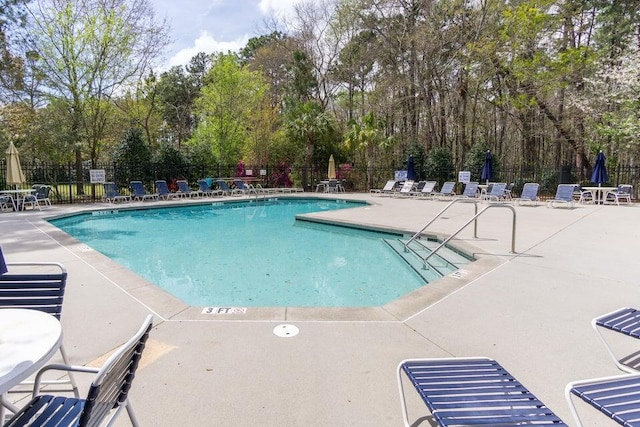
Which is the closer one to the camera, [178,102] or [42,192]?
[42,192]

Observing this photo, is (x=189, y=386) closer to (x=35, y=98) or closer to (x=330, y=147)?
(x=330, y=147)

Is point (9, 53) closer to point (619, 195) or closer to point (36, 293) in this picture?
point (36, 293)

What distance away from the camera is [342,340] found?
298 centimetres

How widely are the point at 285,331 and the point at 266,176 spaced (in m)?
16.4

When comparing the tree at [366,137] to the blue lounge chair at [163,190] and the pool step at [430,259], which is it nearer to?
the blue lounge chair at [163,190]

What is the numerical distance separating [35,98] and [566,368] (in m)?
21.3

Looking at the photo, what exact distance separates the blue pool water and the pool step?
6.9 inches

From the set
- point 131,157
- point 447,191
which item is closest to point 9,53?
point 131,157

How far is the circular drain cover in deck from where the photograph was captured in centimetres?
306

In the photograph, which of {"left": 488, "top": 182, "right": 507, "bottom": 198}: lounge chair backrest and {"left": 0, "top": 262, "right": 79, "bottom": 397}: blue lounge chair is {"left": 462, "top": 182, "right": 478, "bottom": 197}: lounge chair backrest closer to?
{"left": 488, "top": 182, "right": 507, "bottom": 198}: lounge chair backrest

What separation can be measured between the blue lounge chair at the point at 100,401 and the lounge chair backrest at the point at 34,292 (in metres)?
0.69

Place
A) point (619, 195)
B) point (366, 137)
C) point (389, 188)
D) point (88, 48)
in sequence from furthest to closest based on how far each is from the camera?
point (366, 137)
point (389, 188)
point (88, 48)
point (619, 195)

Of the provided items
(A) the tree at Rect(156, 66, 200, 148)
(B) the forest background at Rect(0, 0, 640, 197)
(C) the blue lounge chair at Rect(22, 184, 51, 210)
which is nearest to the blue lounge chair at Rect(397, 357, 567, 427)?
(C) the blue lounge chair at Rect(22, 184, 51, 210)

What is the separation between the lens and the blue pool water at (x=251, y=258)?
516 centimetres
